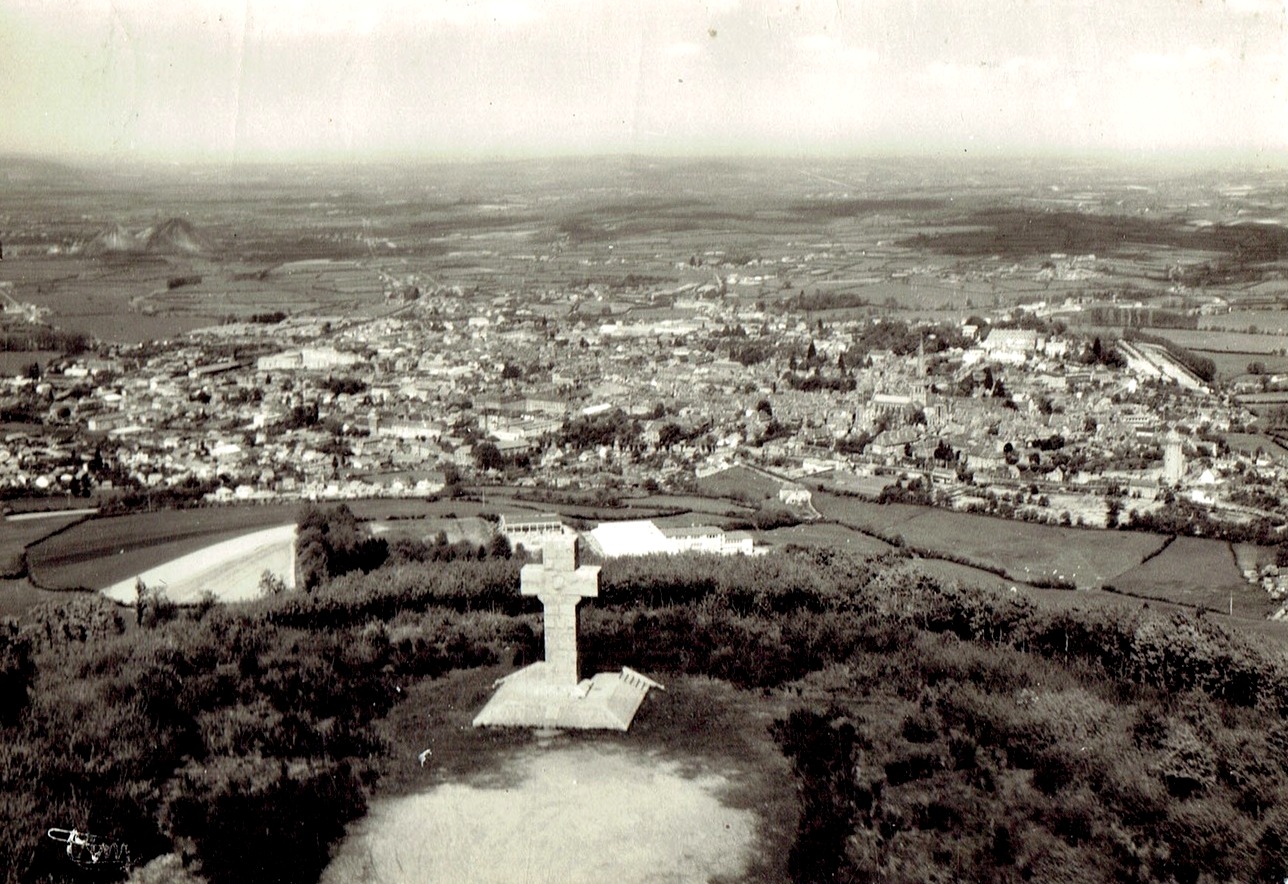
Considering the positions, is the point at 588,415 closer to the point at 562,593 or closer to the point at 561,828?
the point at 562,593

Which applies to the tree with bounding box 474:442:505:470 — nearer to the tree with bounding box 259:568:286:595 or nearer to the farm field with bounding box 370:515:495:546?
the farm field with bounding box 370:515:495:546

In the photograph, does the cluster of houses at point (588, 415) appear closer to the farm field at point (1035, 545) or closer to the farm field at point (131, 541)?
the farm field at point (1035, 545)

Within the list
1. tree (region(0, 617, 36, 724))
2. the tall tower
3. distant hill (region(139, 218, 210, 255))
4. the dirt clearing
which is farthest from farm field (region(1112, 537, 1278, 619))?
distant hill (region(139, 218, 210, 255))

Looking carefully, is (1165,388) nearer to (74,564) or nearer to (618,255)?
(618,255)

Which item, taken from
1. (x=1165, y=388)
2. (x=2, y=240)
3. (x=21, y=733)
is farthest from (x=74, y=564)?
(x=1165, y=388)

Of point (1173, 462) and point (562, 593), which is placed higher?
point (562, 593)

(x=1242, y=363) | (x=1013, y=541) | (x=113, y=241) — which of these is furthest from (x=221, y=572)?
(x=1242, y=363)
